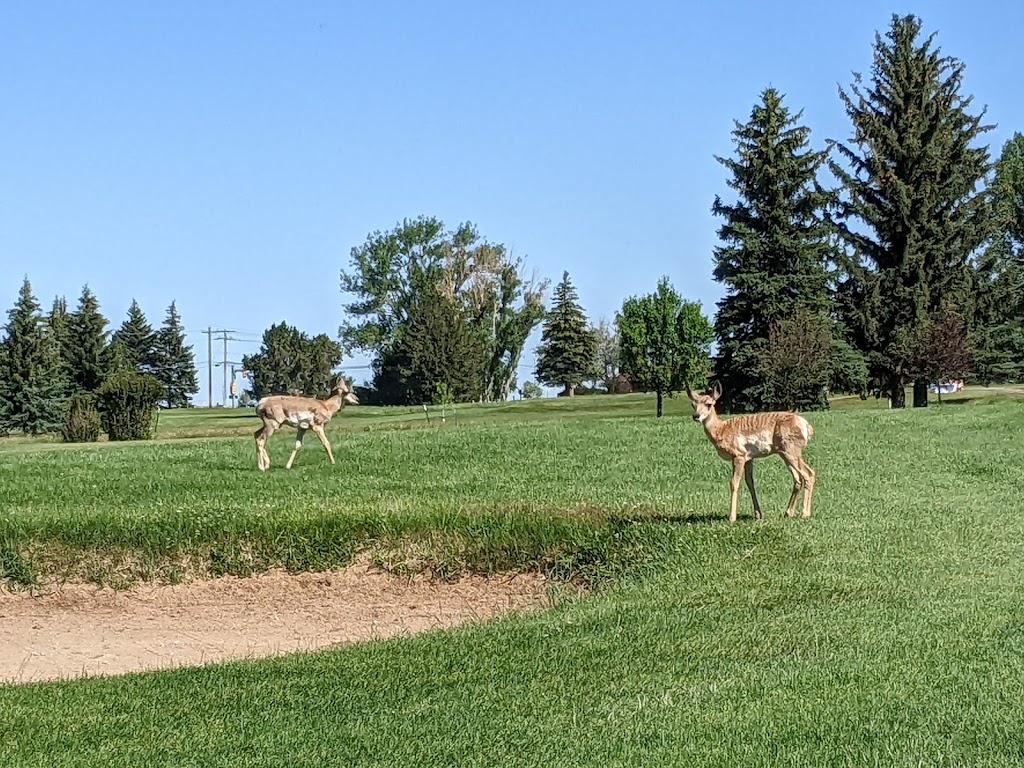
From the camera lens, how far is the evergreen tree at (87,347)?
2601 inches

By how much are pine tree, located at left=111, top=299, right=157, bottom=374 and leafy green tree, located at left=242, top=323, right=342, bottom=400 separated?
863cm

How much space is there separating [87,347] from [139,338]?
88.0 ft

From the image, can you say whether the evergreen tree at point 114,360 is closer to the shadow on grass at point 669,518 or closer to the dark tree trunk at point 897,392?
the dark tree trunk at point 897,392

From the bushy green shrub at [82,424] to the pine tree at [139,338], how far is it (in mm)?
60119

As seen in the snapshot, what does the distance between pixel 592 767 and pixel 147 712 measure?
3.11 m

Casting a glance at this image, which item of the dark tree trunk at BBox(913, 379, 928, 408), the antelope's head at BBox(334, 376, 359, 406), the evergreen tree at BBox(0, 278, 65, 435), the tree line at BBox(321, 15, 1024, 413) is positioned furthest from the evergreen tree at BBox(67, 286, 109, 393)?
the antelope's head at BBox(334, 376, 359, 406)

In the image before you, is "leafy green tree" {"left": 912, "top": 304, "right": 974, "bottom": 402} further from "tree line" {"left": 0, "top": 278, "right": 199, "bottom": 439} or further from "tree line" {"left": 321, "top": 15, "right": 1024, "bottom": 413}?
"tree line" {"left": 0, "top": 278, "right": 199, "bottom": 439}

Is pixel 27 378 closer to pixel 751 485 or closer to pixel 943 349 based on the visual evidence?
pixel 943 349

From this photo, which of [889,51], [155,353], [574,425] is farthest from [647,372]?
[155,353]

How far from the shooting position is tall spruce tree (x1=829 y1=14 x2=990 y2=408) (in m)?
49.2

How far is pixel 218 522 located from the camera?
14.1 metres

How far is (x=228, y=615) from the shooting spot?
1263cm

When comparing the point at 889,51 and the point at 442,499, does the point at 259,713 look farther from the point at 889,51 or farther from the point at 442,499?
the point at 889,51

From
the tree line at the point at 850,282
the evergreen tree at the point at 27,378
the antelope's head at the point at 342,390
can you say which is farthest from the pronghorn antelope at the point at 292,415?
the evergreen tree at the point at 27,378
